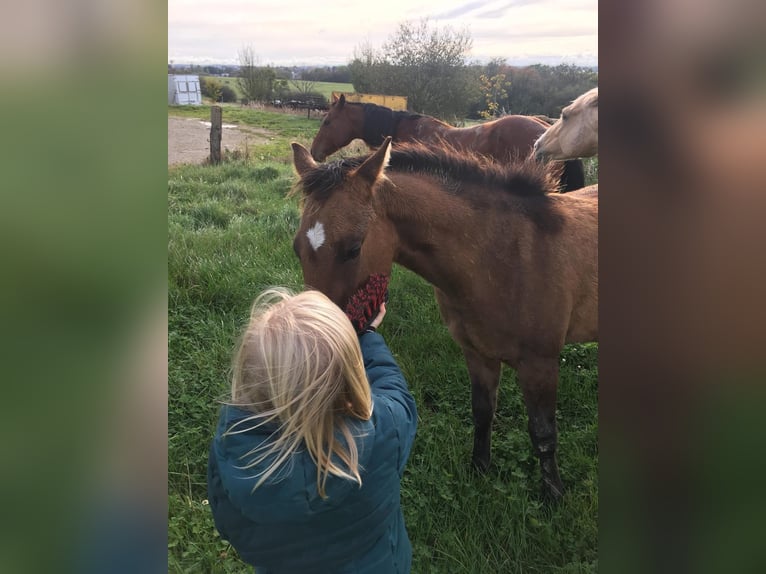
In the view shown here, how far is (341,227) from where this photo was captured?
188cm

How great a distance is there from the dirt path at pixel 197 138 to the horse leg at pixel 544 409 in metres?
1.65

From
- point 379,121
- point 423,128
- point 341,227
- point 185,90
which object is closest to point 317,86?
point 185,90

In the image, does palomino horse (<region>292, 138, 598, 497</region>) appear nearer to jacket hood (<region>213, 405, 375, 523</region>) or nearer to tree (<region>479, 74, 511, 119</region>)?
tree (<region>479, 74, 511, 119</region>)

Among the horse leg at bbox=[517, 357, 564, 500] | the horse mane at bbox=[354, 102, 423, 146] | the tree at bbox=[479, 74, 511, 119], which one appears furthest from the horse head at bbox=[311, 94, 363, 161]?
the horse leg at bbox=[517, 357, 564, 500]

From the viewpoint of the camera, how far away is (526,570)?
2100mm

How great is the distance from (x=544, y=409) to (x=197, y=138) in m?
2.00

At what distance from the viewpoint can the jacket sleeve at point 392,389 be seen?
140cm

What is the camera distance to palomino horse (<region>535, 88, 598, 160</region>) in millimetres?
2791

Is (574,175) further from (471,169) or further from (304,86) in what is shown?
(304,86)

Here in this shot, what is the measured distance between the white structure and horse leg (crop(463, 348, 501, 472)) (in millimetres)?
1670
